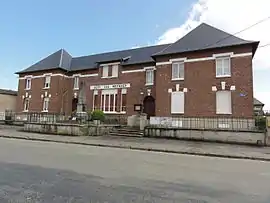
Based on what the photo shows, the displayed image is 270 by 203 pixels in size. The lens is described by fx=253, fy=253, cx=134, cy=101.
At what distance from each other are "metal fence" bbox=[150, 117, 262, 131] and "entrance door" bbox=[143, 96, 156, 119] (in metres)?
5.04

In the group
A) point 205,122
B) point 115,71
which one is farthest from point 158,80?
point 115,71

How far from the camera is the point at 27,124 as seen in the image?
72.1ft

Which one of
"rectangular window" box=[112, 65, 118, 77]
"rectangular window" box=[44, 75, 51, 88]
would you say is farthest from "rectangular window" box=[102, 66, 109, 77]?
"rectangular window" box=[44, 75, 51, 88]

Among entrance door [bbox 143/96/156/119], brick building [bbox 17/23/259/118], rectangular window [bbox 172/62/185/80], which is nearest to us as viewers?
brick building [bbox 17/23/259/118]

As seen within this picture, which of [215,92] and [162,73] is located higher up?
[162,73]

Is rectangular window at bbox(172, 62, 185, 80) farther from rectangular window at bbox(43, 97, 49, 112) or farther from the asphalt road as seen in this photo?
rectangular window at bbox(43, 97, 49, 112)

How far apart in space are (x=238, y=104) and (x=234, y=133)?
15.2 feet

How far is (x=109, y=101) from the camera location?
29625 millimetres

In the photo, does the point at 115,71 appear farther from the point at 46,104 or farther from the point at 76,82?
the point at 46,104

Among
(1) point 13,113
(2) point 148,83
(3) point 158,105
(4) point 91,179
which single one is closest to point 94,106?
(2) point 148,83

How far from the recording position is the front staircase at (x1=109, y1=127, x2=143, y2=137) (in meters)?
20.0

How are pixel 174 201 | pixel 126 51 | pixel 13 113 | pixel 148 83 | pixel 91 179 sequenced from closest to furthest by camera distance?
pixel 174 201
pixel 91 179
pixel 148 83
pixel 126 51
pixel 13 113

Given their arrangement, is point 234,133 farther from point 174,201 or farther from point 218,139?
point 174,201

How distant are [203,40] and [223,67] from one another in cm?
360
